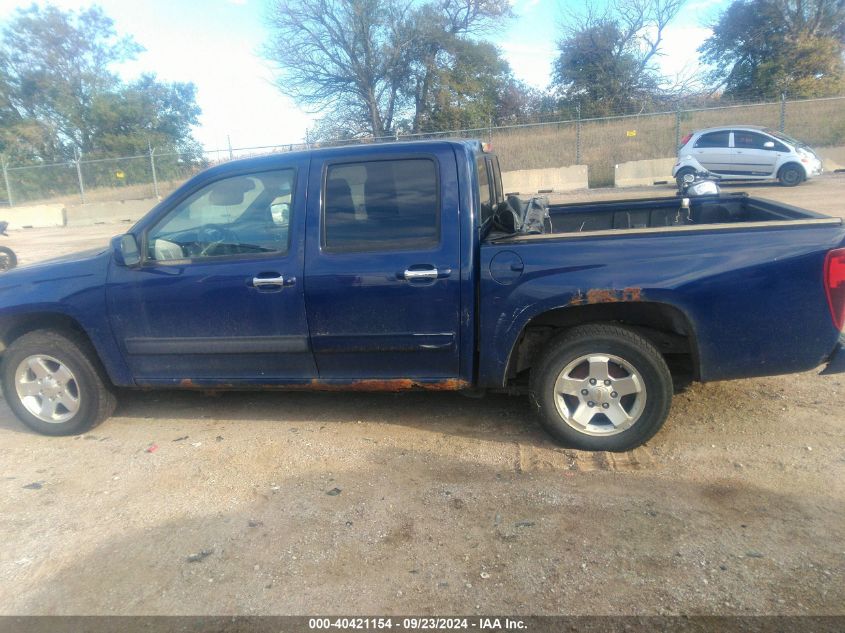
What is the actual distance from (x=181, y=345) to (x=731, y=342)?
330 cm

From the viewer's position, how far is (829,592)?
256 cm

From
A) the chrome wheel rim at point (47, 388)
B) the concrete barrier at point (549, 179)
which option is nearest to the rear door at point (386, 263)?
the chrome wheel rim at point (47, 388)

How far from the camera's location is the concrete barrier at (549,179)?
72.8 ft

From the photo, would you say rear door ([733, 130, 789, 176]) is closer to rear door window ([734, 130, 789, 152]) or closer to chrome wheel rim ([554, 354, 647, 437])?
rear door window ([734, 130, 789, 152])

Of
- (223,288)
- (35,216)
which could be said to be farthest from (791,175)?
(35,216)

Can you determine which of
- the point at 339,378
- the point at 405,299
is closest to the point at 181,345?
the point at 339,378

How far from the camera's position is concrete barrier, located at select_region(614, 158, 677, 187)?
21.9 metres

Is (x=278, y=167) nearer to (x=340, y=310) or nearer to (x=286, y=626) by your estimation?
(x=340, y=310)

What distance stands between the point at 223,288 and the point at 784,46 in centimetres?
3545

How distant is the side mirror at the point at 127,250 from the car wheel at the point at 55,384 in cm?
75

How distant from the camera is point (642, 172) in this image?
22047 millimetres

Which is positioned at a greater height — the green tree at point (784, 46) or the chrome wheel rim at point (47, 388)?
Result: the green tree at point (784, 46)

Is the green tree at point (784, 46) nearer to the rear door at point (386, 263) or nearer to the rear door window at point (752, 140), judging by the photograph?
the rear door window at point (752, 140)

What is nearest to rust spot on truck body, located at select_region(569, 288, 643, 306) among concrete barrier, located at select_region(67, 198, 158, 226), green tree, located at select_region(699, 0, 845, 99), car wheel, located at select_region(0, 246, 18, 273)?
car wheel, located at select_region(0, 246, 18, 273)
